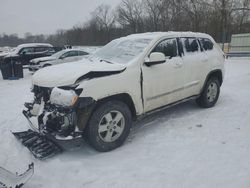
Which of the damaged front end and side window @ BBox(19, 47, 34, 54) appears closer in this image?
the damaged front end

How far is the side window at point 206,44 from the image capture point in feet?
19.2

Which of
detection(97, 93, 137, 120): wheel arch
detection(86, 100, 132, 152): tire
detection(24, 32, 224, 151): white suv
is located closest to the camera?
detection(24, 32, 224, 151): white suv

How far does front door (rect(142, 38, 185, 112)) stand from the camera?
4422mm

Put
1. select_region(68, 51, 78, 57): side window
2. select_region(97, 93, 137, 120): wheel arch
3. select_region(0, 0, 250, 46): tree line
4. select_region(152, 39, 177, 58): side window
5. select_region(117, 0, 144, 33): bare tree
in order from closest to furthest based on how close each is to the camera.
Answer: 1. select_region(97, 93, 137, 120): wheel arch
2. select_region(152, 39, 177, 58): side window
3. select_region(68, 51, 78, 57): side window
4. select_region(0, 0, 250, 46): tree line
5. select_region(117, 0, 144, 33): bare tree

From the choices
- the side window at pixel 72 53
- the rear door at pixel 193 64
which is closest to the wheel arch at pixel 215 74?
the rear door at pixel 193 64

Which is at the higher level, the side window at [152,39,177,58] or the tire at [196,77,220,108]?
the side window at [152,39,177,58]

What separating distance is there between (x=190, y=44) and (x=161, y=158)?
274cm

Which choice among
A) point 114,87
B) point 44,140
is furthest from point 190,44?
point 44,140

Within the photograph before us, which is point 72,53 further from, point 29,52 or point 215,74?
point 215,74

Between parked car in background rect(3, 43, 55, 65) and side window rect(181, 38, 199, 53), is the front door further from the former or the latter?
parked car in background rect(3, 43, 55, 65)

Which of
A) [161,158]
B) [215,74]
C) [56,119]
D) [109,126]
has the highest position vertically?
[215,74]

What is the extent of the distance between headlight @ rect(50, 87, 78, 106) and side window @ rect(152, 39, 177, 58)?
1.88 meters

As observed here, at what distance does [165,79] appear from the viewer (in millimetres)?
4723

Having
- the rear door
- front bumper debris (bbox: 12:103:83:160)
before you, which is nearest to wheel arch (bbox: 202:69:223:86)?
the rear door
